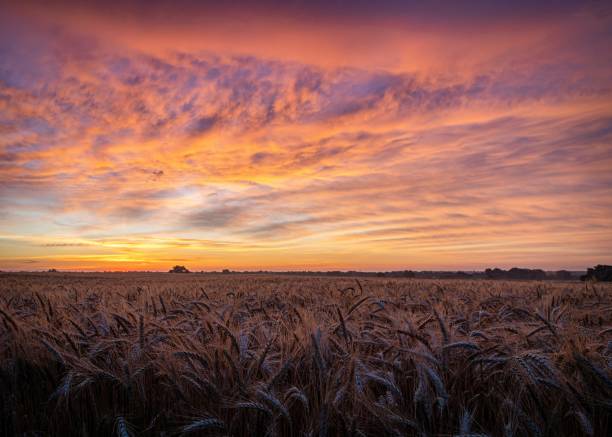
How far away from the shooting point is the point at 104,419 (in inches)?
92.4

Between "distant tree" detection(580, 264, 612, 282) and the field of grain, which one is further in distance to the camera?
"distant tree" detection(580, 264, 612, 282)

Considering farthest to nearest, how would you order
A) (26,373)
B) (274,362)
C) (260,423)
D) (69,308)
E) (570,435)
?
(69,308), (26,373), (274,362), (260,423), (570,435)

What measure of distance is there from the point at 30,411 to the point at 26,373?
65 cm

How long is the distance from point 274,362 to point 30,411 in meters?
1.67

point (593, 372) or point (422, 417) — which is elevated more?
point (593, 372)

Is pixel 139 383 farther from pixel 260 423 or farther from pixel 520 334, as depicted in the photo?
pixel 520 334

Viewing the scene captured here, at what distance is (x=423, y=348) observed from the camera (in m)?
2.66

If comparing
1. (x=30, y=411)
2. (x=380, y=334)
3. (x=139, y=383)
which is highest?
(x=380, y=334)

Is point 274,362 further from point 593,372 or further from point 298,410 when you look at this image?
point 593,372

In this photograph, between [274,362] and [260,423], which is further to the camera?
[274,362]

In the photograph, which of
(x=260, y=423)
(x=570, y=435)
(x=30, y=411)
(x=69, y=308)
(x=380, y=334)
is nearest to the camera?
(x=570, y=435)

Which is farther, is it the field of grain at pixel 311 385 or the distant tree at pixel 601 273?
the distant tree at pixel 601 273

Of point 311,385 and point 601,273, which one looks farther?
point 601,273

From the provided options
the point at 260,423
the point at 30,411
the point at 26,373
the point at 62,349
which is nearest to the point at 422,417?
the point at 260,423
